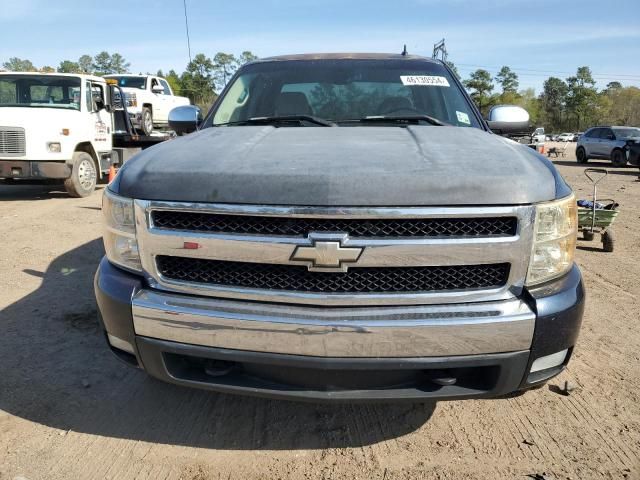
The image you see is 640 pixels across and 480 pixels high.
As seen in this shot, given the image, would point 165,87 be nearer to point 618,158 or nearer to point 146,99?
point 146,99

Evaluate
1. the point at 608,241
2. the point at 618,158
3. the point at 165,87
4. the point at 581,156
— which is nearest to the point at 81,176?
the point at 608,241

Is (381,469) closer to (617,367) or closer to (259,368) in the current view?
(259,368)

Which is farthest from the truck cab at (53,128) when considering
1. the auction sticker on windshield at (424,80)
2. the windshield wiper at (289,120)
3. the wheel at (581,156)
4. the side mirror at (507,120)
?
the wheel at (581,156)

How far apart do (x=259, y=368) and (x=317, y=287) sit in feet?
1.41

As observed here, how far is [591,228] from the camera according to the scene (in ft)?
21.5

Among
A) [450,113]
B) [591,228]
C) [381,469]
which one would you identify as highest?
[450,113]

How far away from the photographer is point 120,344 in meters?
2.23

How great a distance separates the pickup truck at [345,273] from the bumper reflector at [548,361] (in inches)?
0.5

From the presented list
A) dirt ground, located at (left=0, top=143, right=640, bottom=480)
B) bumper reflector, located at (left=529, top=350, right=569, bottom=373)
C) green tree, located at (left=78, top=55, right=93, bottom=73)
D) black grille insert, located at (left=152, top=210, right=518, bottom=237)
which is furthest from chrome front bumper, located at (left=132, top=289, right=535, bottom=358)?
green tree, located at (left=78, top=55, right=93, bottom=73)

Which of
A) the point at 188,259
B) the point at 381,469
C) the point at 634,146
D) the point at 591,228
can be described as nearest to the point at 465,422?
the point at 381,469

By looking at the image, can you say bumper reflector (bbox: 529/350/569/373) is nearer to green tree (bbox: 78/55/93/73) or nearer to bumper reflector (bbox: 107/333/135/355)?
bumper reflector (bbox: 107/333/135/355)

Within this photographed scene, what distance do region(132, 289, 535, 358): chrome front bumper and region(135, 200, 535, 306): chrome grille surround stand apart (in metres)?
0.04

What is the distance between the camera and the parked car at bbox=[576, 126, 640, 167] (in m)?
19.7

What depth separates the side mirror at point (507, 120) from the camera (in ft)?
11.7
